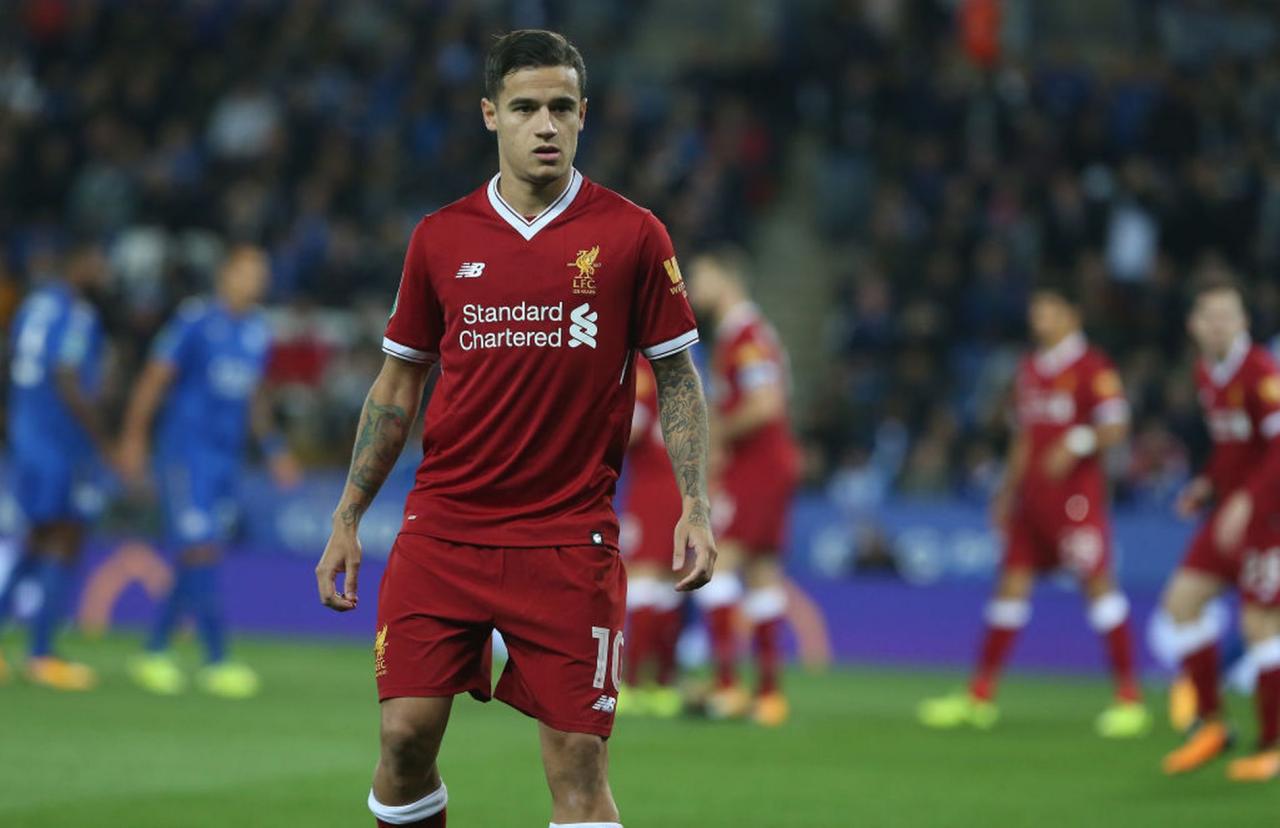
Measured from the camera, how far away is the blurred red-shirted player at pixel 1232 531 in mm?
8664

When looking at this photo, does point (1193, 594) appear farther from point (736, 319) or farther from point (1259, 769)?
point (736, 319)

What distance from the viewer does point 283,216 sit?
2002cm

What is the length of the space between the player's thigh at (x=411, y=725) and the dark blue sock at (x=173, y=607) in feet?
22.9

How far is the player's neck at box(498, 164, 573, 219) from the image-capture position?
5004 millimetres

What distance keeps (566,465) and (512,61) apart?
1.03 meters

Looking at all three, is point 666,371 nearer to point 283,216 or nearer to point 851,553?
point 851,553

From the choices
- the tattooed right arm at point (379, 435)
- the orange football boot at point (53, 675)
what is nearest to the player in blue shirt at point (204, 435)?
the orange football boot at point (53, 675)

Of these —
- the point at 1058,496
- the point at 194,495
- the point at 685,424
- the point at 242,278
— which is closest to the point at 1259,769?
the point at 1058,496

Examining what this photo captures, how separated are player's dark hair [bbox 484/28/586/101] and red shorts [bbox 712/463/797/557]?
19.1 ft

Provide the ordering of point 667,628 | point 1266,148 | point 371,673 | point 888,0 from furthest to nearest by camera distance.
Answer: point 888,0 → point 1266,148 → point 371,673 → point 667,628

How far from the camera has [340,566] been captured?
16.6 feet

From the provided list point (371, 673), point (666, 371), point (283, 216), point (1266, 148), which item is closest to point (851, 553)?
point (371, 673)

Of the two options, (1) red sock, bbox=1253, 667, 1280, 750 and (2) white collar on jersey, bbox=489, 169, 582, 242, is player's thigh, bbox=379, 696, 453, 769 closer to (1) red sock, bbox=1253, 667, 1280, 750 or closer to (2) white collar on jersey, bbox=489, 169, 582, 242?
(2) white collar on jersey, bbox=489, 169, 582, 242

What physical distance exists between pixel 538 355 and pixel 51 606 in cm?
741
